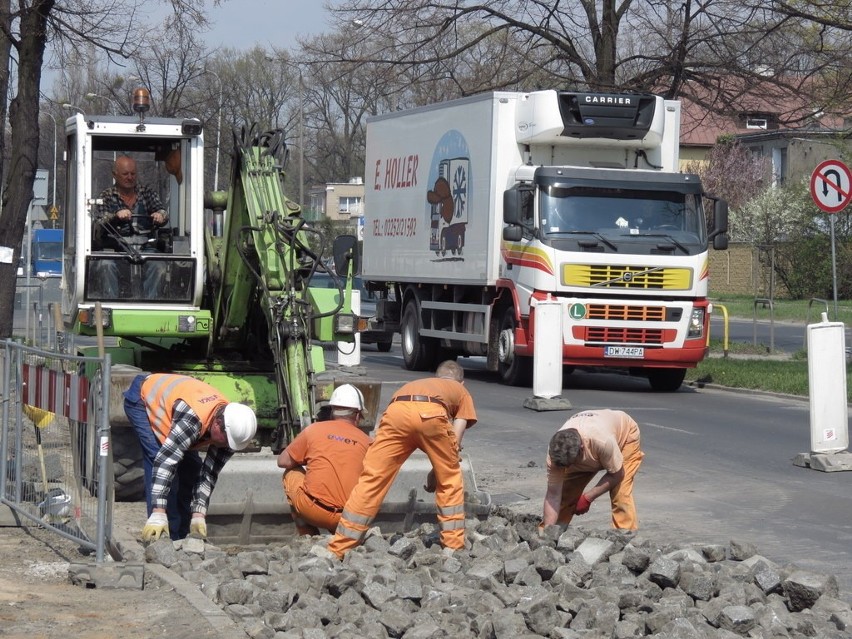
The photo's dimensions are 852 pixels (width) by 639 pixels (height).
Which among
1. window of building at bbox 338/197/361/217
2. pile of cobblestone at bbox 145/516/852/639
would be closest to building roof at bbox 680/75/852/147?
pile of cobblestone at bbox 145/516/852/639

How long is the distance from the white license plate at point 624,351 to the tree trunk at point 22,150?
322 inches

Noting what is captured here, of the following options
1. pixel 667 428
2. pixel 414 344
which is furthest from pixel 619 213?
pixel 414 344

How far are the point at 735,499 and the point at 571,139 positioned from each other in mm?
9620

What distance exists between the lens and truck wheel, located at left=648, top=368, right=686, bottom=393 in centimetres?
2000

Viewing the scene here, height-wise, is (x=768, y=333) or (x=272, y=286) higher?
(x=272, y=286)

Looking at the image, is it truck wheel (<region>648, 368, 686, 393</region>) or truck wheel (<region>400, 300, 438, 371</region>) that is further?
truck wheel (<region>400, 300, 438, 371</region>)

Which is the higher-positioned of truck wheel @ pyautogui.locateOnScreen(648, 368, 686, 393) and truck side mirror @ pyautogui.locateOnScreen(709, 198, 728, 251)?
truck side mirror @ pyautogui.locateOnScreen(709, 198, 728, 251)

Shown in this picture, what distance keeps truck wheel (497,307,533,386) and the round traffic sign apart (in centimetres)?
454

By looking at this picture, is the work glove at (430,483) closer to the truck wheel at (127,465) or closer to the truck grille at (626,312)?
the truck wheel at (127,465)

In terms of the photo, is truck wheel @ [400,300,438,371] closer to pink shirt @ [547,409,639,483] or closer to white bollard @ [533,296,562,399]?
white bollard @ [533,296,562,399]

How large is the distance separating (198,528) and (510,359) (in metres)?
11.4

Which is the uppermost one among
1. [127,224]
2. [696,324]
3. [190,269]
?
[127,224]

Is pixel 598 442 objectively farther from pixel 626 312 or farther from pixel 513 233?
pixel 626 312

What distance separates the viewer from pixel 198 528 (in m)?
8.94
